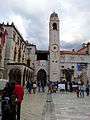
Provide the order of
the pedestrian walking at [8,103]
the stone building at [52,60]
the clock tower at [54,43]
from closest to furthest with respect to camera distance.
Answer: the pedestrian walking at [8,103], the stone building at [52,60], the clock tower at [54,43]

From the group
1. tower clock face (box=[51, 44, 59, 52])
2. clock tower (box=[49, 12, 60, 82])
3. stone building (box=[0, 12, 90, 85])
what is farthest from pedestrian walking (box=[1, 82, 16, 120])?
tower clock face (box=[51, 44, 59, 52])

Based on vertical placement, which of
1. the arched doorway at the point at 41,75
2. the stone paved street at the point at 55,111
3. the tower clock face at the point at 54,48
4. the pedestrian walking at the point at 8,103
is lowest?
the stone paved street at the point at 55,111

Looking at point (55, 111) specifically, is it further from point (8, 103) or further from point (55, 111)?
point (8, 103)

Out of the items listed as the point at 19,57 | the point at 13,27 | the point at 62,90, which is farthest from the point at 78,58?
the point at 62,90

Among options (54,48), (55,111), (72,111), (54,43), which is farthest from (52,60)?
(72,111)

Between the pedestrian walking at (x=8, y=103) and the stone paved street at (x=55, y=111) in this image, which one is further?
the stone paved street at (x=55, y=111)

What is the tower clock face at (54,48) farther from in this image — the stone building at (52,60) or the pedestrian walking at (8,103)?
the pedestrian walking at (8,103)

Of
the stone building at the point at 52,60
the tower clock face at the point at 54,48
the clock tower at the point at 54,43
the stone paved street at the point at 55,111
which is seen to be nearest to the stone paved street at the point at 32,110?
the stone paved street at the point at 55,111

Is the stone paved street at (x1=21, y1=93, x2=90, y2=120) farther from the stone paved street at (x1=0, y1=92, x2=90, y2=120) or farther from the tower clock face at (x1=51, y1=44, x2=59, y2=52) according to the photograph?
the tower clock face at (x1=51, y1=44, x2=59, y2=52)

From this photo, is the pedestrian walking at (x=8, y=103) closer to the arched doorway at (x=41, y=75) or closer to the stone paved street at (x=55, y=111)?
the stone paved street at (x=55, y=111)

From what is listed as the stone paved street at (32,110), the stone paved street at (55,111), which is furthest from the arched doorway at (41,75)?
the stone paved street at (55,111)

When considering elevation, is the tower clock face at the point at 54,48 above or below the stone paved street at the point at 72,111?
above

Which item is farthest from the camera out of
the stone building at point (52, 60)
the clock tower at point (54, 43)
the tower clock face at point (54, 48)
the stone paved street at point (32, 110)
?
the tower clock face at point (54, 48)

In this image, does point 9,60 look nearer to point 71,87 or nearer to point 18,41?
point 18,41
